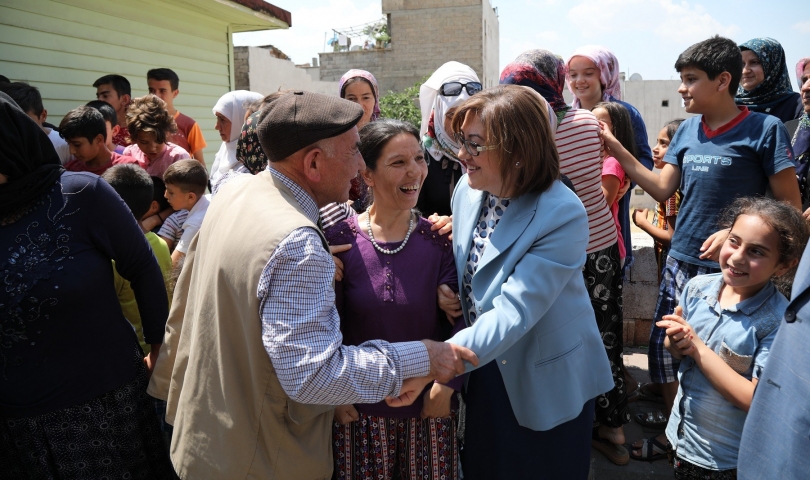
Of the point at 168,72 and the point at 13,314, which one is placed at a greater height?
the point at 168,72

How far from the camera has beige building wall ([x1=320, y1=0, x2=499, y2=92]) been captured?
3092cm

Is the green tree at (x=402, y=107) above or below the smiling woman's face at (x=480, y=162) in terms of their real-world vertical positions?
above

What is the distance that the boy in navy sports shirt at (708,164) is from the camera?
3.02 meters

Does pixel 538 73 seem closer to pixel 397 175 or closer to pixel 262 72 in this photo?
pixel 397 175

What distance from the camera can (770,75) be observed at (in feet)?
14.4

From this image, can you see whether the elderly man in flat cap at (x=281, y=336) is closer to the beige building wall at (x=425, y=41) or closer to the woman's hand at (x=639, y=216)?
the woman's hand at (x=639, y=216)

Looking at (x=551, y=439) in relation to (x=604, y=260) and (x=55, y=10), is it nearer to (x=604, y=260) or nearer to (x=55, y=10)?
(x=604, y=260)

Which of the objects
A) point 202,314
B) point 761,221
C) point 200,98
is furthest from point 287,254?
point 200,98

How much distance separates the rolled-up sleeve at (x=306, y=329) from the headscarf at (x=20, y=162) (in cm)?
119

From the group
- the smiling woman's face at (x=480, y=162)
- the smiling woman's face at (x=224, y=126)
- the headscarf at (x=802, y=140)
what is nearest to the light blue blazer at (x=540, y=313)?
the smiling woman's face at (x=480, y=162)

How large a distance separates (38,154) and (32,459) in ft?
3.94

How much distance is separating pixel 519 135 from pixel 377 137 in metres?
0.62

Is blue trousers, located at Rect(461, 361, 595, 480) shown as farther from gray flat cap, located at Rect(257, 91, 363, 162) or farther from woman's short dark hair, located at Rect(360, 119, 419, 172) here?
gray flat cap, located at Rect(257, 91, 363, 162)

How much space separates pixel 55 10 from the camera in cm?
661
